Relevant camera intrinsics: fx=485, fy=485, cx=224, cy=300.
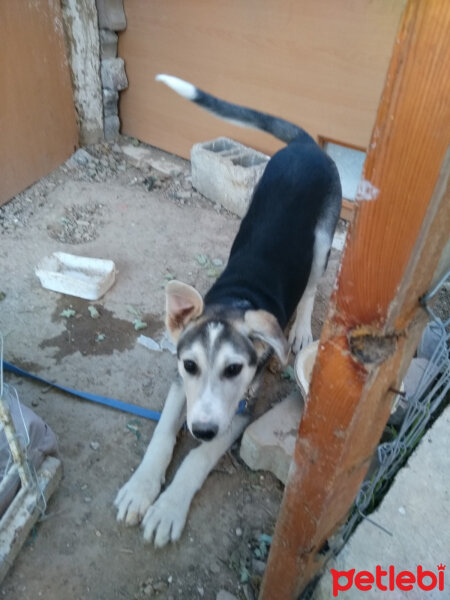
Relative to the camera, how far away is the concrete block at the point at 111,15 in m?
5.02

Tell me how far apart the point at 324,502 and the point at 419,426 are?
49.9 inches

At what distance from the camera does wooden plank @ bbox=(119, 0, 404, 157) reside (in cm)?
378

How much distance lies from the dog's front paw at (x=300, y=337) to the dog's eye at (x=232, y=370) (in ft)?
4.01

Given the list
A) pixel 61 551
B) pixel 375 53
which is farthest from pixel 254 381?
pixel 375 53

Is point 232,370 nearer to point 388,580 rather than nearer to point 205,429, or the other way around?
point 205,429

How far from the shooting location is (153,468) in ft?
7.49

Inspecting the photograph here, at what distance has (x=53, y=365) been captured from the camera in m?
2.95

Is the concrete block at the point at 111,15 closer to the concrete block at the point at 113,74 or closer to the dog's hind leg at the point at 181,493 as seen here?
the concrete block at the point at 113,74

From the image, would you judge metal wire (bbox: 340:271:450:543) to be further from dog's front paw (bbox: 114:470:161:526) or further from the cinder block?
the cinder block

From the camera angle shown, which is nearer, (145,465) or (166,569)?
(166,569)

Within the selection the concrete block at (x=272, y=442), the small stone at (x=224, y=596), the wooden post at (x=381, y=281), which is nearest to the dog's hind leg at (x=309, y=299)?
the concrete block at (x=272, y=442)

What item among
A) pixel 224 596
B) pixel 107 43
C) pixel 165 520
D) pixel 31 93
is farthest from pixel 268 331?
pixel 107 43

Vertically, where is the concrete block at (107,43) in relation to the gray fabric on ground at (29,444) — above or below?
above

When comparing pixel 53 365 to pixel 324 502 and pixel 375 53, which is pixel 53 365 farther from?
pixel 375 53
